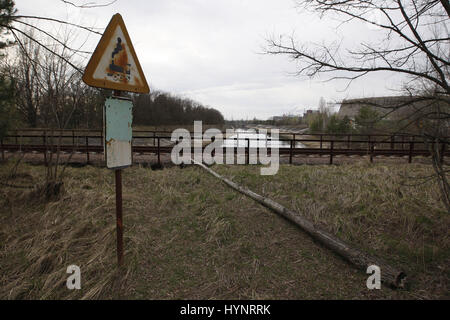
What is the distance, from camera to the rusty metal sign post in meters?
2.20

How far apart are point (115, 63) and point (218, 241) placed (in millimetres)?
2615

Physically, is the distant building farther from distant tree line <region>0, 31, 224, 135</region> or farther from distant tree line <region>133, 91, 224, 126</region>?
distant tree line <region>133, 91, 224, 126</region>

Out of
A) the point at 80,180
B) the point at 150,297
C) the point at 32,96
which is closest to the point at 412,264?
the point at 150,297

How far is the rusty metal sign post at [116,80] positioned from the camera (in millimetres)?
2203

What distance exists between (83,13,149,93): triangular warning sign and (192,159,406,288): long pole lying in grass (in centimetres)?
300

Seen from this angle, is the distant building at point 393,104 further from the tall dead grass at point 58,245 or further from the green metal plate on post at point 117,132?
the tall dead grass at point 58,245

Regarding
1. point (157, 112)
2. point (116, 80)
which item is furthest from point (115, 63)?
point (157, 112)

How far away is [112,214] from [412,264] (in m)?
4.67

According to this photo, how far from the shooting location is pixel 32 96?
6484 mm

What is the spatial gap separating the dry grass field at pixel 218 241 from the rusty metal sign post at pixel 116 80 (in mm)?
900

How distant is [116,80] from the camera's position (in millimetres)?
2361

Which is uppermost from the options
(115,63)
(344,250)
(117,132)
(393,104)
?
(115,63)

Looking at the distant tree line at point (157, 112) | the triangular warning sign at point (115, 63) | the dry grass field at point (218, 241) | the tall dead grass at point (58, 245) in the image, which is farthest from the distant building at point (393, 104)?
the distant tree line at point (157, 112)

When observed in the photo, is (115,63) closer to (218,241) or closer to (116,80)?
(116,80)
